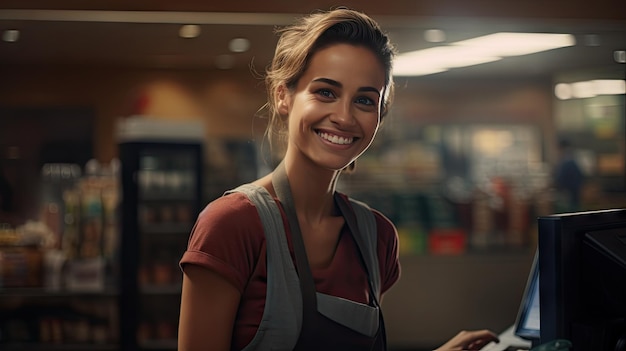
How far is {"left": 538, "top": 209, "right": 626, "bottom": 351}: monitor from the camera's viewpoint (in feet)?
4.61

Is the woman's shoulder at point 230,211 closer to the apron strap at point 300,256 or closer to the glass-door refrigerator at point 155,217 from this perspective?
the apron strap at point 300,256

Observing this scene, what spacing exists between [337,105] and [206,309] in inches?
20.2

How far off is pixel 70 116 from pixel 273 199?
23.8 ft

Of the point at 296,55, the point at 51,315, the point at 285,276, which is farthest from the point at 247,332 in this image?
the point at 51,315

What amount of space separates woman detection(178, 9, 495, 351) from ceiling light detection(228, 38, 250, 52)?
4.63 meters

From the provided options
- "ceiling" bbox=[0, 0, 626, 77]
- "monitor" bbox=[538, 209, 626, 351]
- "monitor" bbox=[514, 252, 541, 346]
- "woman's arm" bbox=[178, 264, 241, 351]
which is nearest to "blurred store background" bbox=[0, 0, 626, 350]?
"ceiling" bbox=[0, 0, 626, 77]

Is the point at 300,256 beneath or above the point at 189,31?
beneath

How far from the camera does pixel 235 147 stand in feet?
26.4

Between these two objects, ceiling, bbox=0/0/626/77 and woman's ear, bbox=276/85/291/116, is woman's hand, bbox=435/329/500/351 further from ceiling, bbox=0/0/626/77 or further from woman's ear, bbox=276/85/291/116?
ceiling, bbox=0/0/626/77

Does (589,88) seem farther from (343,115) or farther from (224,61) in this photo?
(343,115)

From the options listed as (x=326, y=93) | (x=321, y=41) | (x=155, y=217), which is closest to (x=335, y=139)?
(x=326, y=93)

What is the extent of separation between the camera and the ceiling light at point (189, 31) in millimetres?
5450

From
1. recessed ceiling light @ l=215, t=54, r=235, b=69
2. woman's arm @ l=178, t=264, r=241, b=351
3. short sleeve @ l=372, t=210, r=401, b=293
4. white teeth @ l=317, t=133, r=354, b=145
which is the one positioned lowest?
woman's arm @ l=178, t=264, r=241, b=351

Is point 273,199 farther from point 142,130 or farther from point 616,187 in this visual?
point 616,187
